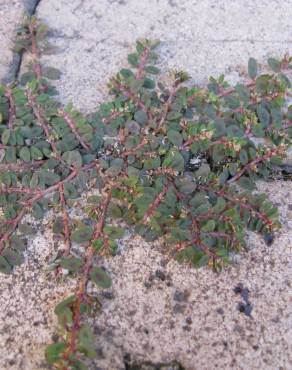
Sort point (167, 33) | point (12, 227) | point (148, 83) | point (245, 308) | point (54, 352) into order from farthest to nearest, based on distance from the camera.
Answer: point (167, 33) → point (148, 83) → point (12, 227) → point (245, 308) → point (54, 352)

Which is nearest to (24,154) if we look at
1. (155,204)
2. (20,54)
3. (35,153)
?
(35,153)

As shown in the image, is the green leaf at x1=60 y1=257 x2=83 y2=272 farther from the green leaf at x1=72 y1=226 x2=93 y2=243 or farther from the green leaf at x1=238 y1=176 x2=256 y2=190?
the green leaf at x1=238 y1=176 x2=256 y2=190

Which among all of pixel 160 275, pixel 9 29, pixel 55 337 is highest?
pixel 9 29

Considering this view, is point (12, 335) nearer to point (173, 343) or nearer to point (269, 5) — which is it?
point (173, 343)

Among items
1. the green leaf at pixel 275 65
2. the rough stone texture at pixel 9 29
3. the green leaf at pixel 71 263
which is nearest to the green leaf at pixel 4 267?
the green leaf at pixel 71 263

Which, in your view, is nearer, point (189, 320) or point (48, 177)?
point (189, 320)

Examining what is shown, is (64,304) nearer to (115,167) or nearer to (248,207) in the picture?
(115,167)

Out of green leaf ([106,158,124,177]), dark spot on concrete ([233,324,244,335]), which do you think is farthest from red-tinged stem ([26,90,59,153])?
dark spot on concrete ([233,324,244,335])

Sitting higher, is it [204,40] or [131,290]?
[204,40]

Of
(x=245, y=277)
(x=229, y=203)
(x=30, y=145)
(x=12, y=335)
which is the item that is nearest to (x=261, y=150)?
(x=229, y=203)
